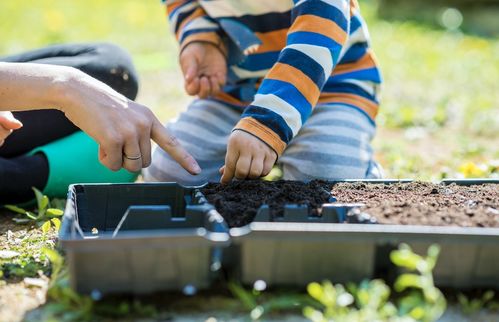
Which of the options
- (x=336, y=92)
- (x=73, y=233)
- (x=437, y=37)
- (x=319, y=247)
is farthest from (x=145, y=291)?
(x=437, y=37)

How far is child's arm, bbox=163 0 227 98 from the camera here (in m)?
2.03

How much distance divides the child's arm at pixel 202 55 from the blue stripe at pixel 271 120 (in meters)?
0.50

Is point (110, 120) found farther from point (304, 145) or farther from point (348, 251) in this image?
point (304, 145)

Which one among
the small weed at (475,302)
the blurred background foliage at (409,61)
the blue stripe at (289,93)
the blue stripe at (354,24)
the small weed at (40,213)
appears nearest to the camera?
the small weed at (475,302)

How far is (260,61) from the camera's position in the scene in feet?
6.73

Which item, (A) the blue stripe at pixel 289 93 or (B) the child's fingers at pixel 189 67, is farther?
(B) the child's fingers at pixel 189 67

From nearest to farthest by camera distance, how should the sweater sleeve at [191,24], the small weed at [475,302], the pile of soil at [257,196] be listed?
the small weed at [475,302], the pile of soil at [257,196], the sweater sleeve at [191,24]

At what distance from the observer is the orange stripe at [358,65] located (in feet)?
6.66

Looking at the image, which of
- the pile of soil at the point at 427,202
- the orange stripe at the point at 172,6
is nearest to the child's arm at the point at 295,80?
the pile of soil at the point at 427,202

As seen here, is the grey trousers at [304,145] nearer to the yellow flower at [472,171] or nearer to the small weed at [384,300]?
the yellow flower at [472,171]

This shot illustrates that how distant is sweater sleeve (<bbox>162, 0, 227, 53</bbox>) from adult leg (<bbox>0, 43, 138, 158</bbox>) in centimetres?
18

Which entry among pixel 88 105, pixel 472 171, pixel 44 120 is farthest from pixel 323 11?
pixel 44 120

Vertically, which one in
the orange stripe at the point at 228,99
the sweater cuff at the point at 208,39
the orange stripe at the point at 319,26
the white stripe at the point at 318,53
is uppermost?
the sweater cuff at the point at 208,39

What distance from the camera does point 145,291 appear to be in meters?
1.14
